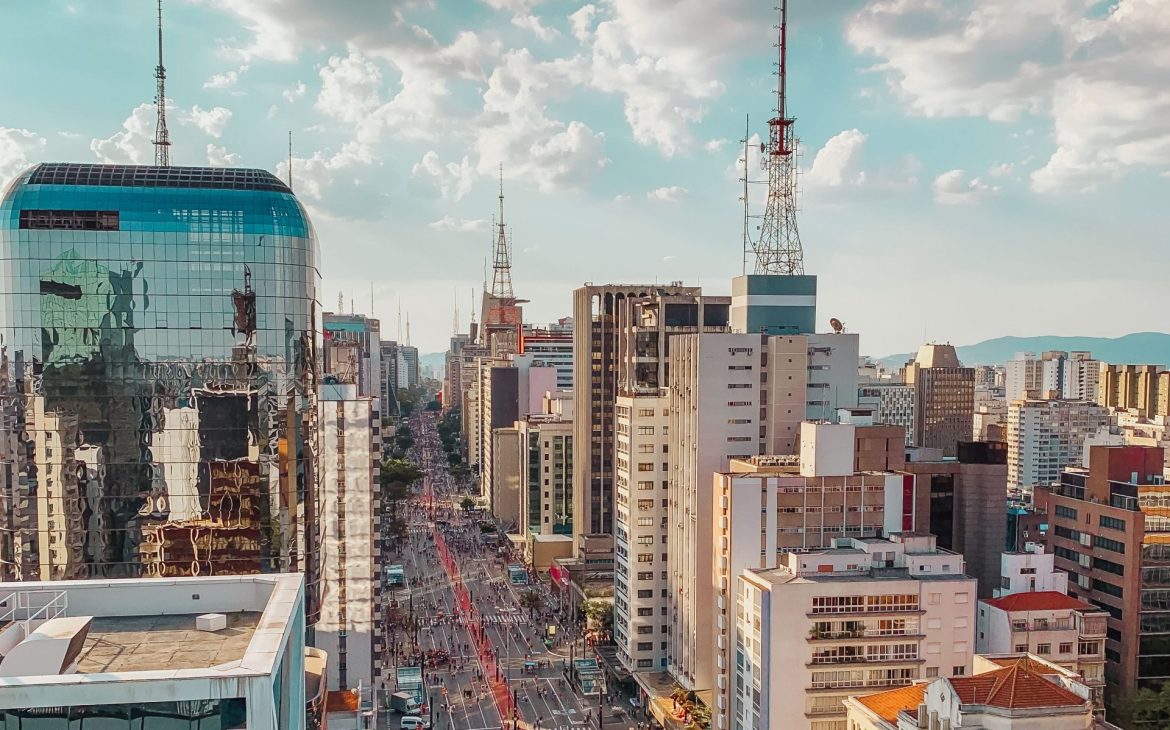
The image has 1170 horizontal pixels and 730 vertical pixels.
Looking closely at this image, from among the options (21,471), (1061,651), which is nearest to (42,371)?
(21,471)

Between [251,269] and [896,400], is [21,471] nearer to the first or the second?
[251,269]

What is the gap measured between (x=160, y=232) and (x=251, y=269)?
5012mm

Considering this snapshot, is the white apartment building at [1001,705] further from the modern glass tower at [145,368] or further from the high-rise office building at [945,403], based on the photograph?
the high-rise office building at [945,403]

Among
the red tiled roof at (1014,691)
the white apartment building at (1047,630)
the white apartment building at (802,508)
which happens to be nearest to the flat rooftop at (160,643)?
the red tiled roof at (1014,691)

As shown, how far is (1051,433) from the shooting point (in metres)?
165

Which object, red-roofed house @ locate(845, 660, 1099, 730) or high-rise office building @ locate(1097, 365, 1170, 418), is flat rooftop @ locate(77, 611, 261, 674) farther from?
high-rise office building @ locate(1097, 365, 1170, 418)

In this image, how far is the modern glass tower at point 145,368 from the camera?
49.9 meters

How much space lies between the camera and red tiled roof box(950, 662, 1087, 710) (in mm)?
33688

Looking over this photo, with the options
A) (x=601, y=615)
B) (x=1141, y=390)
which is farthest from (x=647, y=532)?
(x=1141, y=390)

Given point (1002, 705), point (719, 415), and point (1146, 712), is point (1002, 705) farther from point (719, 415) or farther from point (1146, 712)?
point (719, 415)

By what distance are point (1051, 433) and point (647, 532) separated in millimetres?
122530

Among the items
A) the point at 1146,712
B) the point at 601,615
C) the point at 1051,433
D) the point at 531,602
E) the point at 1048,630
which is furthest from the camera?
the point at 1051,433

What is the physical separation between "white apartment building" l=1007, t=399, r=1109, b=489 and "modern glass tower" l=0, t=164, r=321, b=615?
14410 cm

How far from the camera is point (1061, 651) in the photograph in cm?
4916
